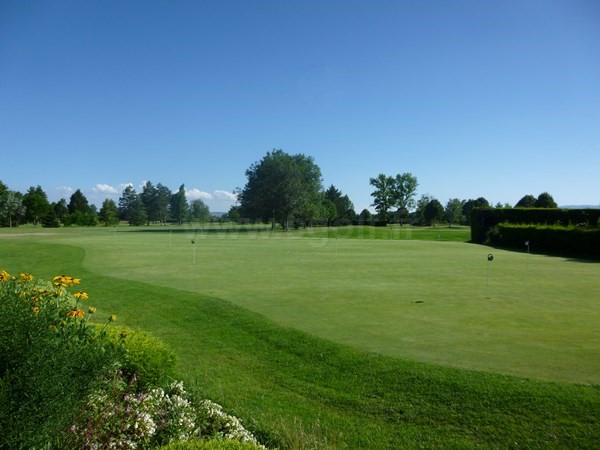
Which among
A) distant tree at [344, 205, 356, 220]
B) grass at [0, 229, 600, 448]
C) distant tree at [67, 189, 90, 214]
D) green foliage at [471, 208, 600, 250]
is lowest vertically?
grass at [0, 229, 600, 448]

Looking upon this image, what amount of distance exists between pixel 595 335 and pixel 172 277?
48.6 ft

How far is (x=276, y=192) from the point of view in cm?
7506

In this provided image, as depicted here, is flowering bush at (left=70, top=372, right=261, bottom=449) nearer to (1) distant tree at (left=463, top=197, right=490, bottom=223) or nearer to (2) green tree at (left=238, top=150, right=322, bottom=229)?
(2) green tree at (left=238, top=150, right=322, bottom=229)

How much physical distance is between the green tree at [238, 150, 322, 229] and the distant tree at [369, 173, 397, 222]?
34.0 metres

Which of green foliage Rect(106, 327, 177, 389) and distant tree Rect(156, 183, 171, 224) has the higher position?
distant tree Rect(156, 183, 171, 224)

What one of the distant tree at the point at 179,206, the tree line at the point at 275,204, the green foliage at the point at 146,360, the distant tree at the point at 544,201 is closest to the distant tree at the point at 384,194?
the tree line at the point at 275,204

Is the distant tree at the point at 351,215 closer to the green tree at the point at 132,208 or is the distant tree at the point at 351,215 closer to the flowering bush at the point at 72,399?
the green tree at the point at 132,208

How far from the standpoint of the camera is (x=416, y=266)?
847 inches

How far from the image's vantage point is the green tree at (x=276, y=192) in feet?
247

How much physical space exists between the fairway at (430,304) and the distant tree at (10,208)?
81.2 metres

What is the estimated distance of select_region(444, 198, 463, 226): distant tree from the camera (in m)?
104

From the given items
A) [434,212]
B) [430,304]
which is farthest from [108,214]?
[430,304]

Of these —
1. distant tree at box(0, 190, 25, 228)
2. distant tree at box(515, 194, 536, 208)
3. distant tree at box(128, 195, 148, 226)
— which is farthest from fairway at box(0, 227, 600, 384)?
distant tree at box(128, 195, 148, 226)

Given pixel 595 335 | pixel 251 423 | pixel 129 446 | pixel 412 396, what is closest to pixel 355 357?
pixel 412 396
